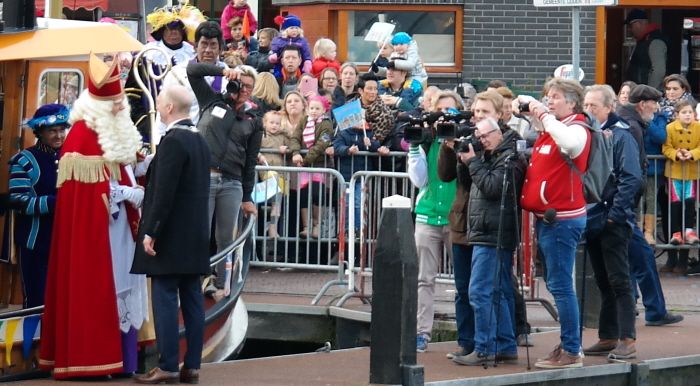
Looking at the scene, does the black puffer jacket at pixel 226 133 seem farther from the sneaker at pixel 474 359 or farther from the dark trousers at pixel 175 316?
the sneaker at pixel 474 359

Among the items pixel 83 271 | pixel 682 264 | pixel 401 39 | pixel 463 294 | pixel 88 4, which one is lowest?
pixel 682 264

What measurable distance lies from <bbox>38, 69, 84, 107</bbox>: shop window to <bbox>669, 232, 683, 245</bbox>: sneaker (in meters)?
6.54

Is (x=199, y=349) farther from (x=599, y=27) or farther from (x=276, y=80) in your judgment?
(x=599, y=27)

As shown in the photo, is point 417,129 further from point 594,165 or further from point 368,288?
point 368,288

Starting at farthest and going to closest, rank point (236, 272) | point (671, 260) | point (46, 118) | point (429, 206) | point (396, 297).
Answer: point (671, 260), point (236, 272), point (429, 206), point (46, 118), point (396, 297)

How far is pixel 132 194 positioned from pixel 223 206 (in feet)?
5.86

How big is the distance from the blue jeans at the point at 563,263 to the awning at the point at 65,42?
2933 millimetres

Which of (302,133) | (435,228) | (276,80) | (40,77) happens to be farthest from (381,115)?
(40,77)

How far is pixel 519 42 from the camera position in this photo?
16797 millimetres

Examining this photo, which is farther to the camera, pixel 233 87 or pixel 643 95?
pixel 643 95

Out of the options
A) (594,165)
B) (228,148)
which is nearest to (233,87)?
(228,148)

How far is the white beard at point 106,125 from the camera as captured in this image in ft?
25.1

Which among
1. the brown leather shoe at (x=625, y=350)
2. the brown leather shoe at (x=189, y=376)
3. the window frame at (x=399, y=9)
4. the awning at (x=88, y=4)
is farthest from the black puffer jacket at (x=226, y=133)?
the window frame at (x=399, y=9)

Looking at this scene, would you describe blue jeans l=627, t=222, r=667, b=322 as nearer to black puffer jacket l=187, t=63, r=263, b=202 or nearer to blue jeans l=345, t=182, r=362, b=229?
blue jeans l=345, t=182, r=362, b=229
